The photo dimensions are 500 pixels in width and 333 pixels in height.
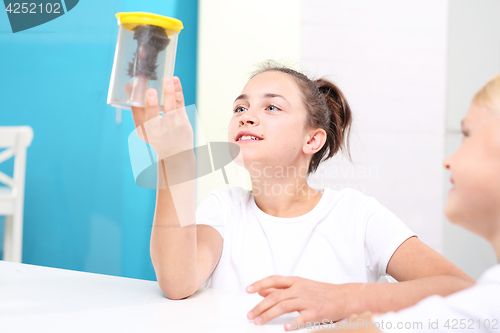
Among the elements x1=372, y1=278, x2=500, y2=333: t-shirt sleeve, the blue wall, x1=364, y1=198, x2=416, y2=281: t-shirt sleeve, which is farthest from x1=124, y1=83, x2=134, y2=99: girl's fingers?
the blue wall

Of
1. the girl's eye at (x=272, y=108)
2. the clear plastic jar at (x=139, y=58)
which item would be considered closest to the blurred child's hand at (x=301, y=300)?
the clear plastic jar at (x=139, y=58)

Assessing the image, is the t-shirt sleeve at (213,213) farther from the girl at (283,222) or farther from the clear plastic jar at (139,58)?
the clear plastic jar at (139,58)

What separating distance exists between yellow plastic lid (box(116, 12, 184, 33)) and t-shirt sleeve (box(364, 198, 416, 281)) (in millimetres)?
480

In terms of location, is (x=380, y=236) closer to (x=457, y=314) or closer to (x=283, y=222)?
(x=283, y=222)

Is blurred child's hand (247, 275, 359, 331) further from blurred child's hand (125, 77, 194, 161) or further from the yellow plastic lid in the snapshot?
the yellow plastic lid

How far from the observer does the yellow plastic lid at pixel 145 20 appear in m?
0.47

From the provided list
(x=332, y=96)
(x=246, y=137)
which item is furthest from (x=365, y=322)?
(x=332, y=96)

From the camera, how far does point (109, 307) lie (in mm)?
452

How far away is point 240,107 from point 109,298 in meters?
0.49

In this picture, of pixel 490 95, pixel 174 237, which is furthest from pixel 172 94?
pixel 490 95

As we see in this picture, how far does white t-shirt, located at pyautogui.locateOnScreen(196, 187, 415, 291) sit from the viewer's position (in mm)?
766

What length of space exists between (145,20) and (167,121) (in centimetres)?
12

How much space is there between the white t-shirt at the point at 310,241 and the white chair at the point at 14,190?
37.7 inches

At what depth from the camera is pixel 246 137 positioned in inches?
32.2
